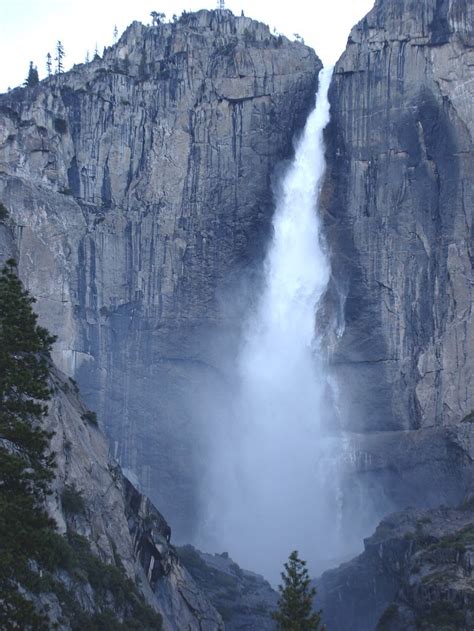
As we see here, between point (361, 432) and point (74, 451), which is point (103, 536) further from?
point (361, 432)

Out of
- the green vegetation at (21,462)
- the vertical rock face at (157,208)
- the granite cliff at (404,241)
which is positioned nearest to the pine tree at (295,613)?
the green vegetation at (21,462)

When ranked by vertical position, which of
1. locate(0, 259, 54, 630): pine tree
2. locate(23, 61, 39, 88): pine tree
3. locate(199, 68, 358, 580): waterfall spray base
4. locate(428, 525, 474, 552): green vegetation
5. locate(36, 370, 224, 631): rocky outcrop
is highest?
locate(23, 61, 39, 88): pine tree

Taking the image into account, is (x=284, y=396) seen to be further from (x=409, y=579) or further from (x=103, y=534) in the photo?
(x=103, y=534)

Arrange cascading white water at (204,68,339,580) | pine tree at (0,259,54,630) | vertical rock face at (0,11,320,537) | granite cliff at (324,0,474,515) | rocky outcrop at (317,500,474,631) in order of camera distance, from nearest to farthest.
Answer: pine tree at (0,259,54,630)
rocky outcrop at (317,500,474,631)
granite cliff at (324,0,474,515)
cascading white water at (204,68,339,580)
vertical rock face at (0,11,320,537)

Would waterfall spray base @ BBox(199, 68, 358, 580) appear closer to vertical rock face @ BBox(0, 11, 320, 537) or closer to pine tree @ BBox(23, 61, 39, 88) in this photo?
vertical rock face @ BBox(0, 11, 320, 537)

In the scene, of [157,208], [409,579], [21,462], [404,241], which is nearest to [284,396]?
[404,241]

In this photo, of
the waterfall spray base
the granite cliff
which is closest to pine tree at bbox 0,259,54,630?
the granite cliff
